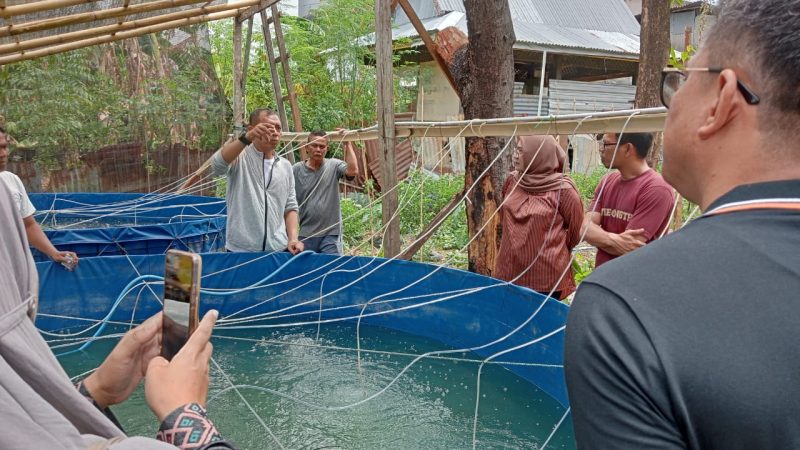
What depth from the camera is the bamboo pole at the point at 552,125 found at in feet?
8.39

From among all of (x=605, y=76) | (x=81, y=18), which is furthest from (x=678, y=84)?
(x=605, y=76)

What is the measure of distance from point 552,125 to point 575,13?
12024 mm

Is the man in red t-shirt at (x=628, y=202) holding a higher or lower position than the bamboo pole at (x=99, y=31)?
lower

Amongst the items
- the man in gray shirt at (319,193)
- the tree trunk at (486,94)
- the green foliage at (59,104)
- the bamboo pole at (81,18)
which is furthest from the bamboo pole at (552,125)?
the green foliage at (59,104)

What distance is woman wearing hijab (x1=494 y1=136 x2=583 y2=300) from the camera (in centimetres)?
303

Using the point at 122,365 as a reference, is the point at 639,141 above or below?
above

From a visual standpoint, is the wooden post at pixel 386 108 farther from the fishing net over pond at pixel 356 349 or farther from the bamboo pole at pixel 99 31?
the bamboo pole at pixel 99 31

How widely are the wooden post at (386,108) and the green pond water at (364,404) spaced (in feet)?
3.08

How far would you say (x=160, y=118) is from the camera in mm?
9234

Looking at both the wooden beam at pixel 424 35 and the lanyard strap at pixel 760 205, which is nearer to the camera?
the lanyard strap at pixel 760 205

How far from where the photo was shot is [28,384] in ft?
2.52

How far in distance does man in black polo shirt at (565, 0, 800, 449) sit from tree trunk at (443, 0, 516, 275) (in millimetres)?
3475

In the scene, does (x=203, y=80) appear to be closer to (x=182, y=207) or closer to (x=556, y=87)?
(x=182, y=207)

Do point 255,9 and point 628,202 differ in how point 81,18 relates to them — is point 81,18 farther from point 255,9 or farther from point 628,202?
point 628,202
